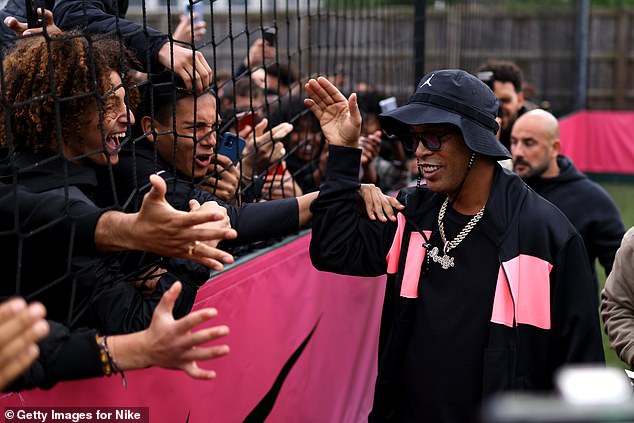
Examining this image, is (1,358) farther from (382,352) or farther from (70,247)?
(382,352)

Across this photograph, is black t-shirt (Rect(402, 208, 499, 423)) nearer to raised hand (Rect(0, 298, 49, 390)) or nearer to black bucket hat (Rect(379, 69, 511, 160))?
black bucket hat (Rect(379, 69, 511, 160))

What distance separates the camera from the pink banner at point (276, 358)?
2.26 metres

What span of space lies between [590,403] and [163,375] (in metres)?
1.77

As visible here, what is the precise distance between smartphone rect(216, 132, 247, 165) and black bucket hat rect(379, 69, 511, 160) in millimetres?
729

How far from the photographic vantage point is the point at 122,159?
237 centimetres

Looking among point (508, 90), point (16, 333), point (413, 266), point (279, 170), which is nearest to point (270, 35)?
point (279, 170)

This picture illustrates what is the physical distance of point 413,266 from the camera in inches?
93.4

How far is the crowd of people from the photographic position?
1.78 m

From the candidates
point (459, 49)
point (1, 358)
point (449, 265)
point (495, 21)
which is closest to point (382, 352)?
point (449, 265)

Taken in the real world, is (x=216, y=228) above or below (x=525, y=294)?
above

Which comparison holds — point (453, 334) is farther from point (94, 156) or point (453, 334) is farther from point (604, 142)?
point (604, 142)

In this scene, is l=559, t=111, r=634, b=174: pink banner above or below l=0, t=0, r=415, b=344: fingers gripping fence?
below

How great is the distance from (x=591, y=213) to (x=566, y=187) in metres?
0.26

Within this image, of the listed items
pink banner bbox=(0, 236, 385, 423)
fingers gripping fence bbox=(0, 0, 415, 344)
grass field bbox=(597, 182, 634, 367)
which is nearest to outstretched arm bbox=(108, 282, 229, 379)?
fingers gripping fence bbox=(0, 0, 415, 344)
